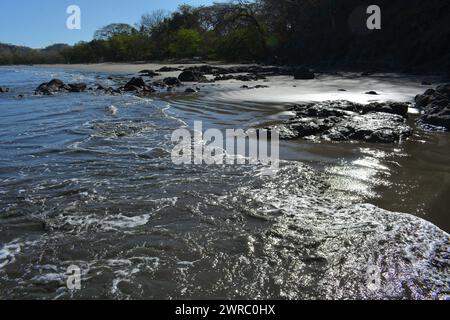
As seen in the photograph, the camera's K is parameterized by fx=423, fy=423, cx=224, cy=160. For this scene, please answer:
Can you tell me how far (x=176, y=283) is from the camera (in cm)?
374

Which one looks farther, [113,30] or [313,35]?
[113,30]

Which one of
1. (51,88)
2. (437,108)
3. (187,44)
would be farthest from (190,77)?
(187,44)

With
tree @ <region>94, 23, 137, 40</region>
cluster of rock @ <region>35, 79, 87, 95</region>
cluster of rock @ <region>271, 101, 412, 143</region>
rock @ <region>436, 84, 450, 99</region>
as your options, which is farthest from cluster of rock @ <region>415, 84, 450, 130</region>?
tree @ <region>94, 23, 137, 40</region>

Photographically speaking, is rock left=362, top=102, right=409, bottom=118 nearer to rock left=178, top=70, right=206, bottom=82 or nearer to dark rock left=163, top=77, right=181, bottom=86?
dark rock left=163, top=77, right=181, bottom=86

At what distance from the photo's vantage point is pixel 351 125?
9273 millimetres

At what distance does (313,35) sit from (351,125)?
112ft

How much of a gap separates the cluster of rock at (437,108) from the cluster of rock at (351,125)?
63 centimetres

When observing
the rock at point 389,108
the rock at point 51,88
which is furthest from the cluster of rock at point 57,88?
the rock at point 389,108

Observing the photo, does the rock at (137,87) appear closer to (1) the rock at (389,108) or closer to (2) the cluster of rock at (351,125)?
(2) the cluster of rock at (351,125)

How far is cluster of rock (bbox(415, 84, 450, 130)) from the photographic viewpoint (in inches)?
387

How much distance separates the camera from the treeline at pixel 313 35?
97.2 ft

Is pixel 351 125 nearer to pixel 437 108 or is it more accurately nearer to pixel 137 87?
pixel 437 108
